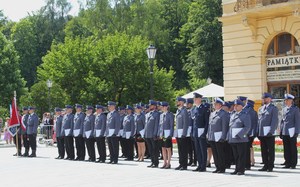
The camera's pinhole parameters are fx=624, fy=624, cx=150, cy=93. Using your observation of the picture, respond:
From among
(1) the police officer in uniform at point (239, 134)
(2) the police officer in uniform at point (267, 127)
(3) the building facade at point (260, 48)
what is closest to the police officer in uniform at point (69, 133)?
(2) the police officer in uniform at point (267, 127)

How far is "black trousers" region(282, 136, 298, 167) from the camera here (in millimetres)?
16780

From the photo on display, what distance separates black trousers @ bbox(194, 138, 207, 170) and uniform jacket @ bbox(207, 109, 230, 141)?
18.3 inches

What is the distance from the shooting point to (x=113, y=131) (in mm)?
20125

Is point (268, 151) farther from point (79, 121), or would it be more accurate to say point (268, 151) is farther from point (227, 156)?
point (79, 121)

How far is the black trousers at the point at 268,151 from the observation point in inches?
641

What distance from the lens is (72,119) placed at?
22094 millimetres

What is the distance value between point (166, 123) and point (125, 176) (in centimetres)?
264

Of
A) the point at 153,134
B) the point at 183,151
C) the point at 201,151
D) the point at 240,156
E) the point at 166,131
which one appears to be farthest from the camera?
the point at 153,134

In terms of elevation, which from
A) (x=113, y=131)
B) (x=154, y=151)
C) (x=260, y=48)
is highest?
(x=260, y=48)

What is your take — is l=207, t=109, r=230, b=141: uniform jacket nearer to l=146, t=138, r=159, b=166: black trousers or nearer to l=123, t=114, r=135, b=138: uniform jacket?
l=146, t=138, r=159, b=166: black trousers

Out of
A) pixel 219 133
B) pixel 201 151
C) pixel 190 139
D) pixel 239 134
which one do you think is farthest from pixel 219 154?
pixel 190 139

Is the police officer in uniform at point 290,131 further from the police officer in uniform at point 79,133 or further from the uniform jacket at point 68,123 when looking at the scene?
the uniform jacket at point 68,123

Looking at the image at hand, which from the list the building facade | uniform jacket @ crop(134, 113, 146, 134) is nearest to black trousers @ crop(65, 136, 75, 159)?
uniform jacket @ crop(134, 113, 146, 134)

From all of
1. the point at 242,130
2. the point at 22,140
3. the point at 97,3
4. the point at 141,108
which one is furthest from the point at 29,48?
the point at 242,130
